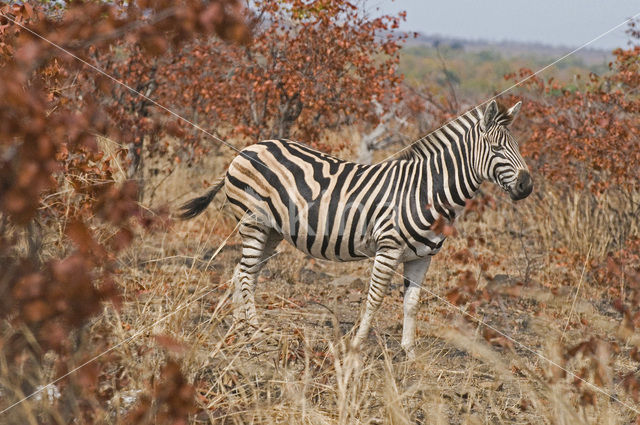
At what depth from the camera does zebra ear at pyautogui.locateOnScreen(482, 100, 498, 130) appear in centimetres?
562

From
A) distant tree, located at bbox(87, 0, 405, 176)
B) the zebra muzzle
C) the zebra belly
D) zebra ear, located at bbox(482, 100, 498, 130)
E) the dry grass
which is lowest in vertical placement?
the dry grass

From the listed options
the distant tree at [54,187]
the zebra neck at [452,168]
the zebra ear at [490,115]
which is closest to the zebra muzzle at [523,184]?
the zebra neck at [452,168]

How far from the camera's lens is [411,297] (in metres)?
5.99

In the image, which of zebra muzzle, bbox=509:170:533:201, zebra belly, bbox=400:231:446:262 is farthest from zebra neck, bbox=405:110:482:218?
zebra muzzle, bbox=509:170:533:201

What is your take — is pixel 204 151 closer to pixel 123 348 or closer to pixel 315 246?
pixel 315 246

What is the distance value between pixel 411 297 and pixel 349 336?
0.78 meters

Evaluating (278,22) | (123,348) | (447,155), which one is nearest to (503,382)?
(447,155)

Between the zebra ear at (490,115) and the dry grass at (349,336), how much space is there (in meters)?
0.76

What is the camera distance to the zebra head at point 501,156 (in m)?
5.58

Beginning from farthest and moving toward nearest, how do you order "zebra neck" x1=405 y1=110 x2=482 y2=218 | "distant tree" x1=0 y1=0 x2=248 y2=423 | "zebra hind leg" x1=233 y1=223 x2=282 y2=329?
1. "zebra hind leg" x1=233 y1=223 x2=282 y2=329
2. "zebra neck" x1=405 y1=110 x2=482 y2=218
3. "distant tree" x1=0 y1=0 x2=248 y2=423

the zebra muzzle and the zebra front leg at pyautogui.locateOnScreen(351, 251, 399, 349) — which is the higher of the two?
the zebra muzzle

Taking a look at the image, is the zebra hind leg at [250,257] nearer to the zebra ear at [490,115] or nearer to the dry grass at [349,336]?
the dry grass at [349,336]

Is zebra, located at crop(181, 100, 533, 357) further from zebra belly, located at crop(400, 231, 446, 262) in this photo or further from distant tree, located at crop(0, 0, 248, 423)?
distant tree, located at crop(0, 0, 248, 423)

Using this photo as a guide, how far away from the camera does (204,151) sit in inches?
396
